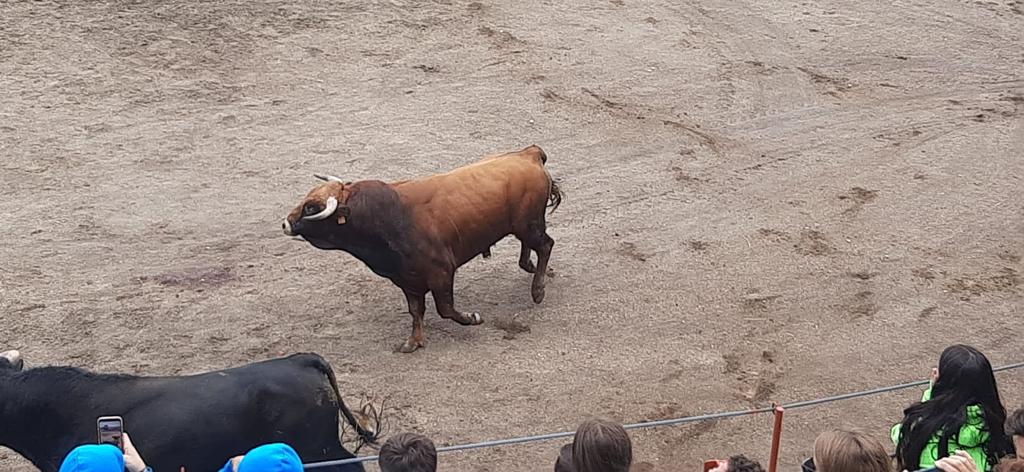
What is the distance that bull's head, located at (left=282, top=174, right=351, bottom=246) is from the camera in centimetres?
858

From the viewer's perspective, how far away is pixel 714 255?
1075 cm

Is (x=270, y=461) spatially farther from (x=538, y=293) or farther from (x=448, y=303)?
(x=538, y=293)

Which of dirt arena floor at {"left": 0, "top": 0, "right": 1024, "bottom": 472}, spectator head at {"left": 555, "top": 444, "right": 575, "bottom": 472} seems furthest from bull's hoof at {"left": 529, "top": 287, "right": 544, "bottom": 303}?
spectator head at {"left": 555, "top": 444, "right": 575, "bottom": 472}

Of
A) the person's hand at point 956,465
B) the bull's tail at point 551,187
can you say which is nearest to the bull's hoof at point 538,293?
the bull's tail at point 551,187

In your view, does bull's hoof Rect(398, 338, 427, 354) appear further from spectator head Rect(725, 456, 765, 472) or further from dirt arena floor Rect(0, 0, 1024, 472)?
spectator head Rect(725, 456, 765, 472)

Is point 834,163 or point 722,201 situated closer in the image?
point 722,201

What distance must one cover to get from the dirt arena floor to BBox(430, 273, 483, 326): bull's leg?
0.15 m

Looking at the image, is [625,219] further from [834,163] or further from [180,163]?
[180,163]

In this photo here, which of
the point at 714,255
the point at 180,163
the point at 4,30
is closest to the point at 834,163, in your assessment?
the point at 714,255

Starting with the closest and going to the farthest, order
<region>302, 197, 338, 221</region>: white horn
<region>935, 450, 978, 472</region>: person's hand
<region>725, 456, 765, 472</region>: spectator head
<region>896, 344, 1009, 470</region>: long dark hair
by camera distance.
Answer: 1. <region>935, 450, 978, 472</region>: person's hand
2. <region>725, 456, 765, 472</region>: spectator head
3. <region>896, 344, 1009, 470</region>: long dark hair
4. <region>302, 197, 338, 221</region>: white horn

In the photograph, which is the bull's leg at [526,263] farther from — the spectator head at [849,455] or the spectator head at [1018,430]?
the spectator head at [849,455]

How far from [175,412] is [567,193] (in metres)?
6.16

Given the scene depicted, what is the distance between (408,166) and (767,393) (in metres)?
4.96

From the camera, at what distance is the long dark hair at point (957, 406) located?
540cm
